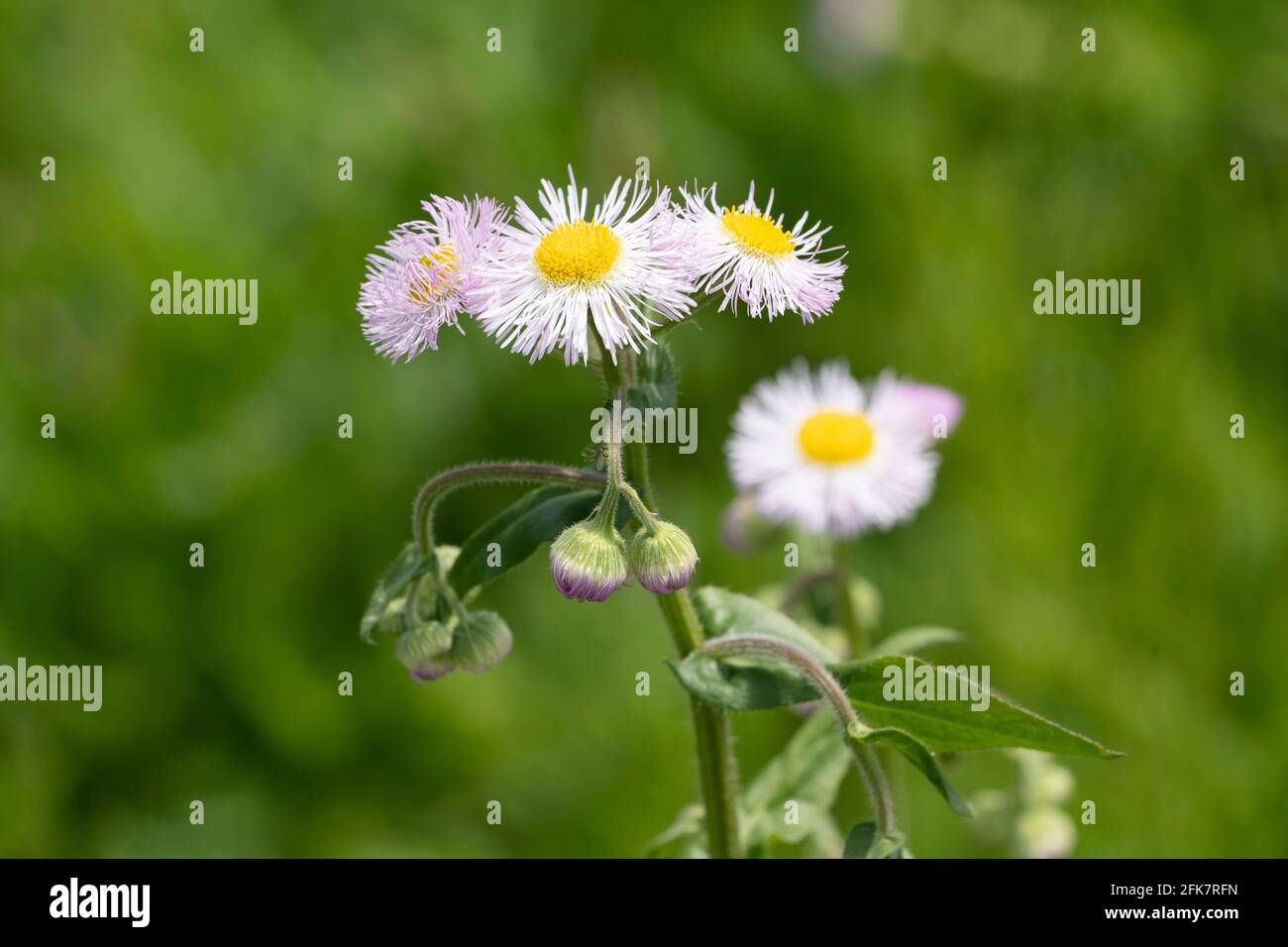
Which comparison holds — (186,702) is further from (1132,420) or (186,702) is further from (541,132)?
(1132,420)

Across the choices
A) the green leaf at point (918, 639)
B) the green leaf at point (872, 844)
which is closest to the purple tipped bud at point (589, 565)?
the green leaf at point (872, 844)

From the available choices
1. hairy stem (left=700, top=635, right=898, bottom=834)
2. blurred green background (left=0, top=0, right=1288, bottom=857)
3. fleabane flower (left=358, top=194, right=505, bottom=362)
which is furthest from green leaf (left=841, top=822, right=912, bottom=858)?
blurred green background (left=0, top=0, right=1288, bottom=857)

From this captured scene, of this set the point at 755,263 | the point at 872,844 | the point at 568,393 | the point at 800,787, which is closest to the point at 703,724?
the point at 872,844

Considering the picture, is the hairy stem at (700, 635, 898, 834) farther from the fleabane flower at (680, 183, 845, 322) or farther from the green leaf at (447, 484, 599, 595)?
the fleabane flower at (680, 183, 845, 322)

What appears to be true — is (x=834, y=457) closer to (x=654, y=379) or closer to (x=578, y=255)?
(x=654, y=379)

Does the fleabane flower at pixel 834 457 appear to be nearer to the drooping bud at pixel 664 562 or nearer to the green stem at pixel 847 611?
the green stem at pixel 847 611
